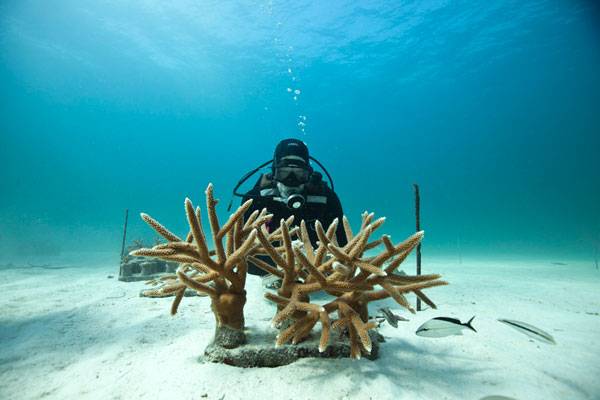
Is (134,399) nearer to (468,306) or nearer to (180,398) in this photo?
(180,398)

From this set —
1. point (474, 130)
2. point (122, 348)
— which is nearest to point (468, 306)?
point (122, 348)

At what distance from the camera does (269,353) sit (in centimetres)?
184

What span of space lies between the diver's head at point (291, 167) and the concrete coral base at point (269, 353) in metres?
3.52

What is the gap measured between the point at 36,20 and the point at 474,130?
101810 mm

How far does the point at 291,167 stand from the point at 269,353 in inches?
149

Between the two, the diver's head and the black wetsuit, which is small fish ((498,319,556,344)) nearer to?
the black wetsuit

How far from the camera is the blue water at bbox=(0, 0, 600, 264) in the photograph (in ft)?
96.4

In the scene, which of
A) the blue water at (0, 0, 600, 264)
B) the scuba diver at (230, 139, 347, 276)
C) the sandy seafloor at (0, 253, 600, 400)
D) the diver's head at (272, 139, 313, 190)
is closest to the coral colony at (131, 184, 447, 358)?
the sandy seafloor at (0, 253, 600, 400)

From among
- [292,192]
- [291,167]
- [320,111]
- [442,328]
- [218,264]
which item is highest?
[320,111]

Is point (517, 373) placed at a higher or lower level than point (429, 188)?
lower

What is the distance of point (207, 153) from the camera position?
380 ft

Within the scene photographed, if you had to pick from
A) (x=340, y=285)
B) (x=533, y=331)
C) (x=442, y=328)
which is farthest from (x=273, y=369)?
(x=533, y=331)

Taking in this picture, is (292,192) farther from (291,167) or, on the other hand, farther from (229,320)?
(229,320)

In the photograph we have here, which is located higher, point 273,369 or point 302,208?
point 302,208
